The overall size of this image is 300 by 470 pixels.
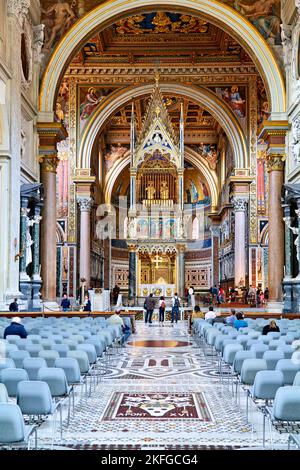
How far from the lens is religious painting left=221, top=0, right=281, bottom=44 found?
24828 mm

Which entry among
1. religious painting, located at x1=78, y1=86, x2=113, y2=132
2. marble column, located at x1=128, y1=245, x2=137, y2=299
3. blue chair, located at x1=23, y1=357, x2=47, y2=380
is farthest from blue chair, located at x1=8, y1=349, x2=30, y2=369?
marble column, located at x1=128, y1=245, x2=137, y2=299

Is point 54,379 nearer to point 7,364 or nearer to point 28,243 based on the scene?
point 7,364

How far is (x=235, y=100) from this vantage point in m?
34.3

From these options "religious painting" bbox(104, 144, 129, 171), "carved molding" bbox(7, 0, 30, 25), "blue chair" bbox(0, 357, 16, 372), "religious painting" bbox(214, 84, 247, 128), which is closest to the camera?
"blue chair" bbox(0, 357, 16, 372)

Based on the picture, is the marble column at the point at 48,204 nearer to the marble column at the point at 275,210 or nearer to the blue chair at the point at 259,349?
the marble column at the point at 275,210

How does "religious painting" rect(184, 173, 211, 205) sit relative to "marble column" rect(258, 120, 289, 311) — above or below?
above

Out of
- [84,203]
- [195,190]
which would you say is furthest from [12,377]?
[195,190]

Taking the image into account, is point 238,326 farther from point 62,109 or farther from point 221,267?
point 221,267

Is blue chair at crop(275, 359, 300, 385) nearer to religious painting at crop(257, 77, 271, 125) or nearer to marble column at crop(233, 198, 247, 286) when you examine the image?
marble column at crop(233, 198, 247, 286)

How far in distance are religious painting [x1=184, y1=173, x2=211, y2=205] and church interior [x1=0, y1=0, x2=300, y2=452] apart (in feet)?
0.35

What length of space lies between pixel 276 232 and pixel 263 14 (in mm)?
8406

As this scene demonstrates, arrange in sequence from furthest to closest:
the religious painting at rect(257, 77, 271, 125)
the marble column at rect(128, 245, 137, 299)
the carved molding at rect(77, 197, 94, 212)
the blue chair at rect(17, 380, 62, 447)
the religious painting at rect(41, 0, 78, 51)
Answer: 1. the marble column at rect(128, 245, 137, 299)
2. the carved molding at rect(77, 197, 94, 212)
3. the religious painting at rect(257, 77, 271, 125)
4. the religious painting at rect(41, 0, 78, 51)
5. the blue chair at rect(17, 380, 62, 447)

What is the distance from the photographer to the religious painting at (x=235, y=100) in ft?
112
